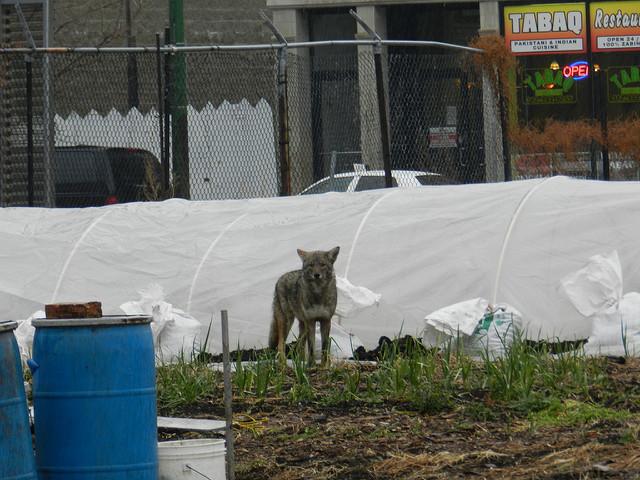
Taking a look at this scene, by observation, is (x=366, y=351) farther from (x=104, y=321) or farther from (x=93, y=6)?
(x=93, y=6)

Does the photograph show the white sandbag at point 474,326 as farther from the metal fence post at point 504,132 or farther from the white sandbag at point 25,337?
the metal fence post at point 504,132

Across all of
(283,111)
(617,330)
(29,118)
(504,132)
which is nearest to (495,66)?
(504,132)

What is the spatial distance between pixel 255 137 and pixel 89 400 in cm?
Result: 994

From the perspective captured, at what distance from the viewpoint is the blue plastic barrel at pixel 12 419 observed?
18.2ft

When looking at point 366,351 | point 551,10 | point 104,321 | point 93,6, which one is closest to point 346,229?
point 366,351

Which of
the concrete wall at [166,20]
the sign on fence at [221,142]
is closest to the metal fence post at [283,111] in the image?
the sign on fence at [221,142]

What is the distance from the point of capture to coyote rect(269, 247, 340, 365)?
36.1 feet

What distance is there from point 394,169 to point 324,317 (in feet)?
19.9

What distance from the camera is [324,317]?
11008mm

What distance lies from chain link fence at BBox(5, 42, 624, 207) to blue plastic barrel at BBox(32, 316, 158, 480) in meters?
8.46

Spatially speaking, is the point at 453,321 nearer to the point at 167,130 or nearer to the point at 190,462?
the point at 190,462

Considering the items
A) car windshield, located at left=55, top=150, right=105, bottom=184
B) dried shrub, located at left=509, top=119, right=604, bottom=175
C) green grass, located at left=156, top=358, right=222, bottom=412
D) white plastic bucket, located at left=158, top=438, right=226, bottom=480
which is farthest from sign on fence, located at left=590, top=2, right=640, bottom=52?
white plastic bucket, located at left=158, top=438, right=226, bottom=480

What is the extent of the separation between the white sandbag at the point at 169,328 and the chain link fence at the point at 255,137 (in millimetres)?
3309

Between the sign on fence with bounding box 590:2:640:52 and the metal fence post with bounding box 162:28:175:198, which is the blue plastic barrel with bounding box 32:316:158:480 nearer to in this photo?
the metal fence post with bounding box 162:28:175:198
